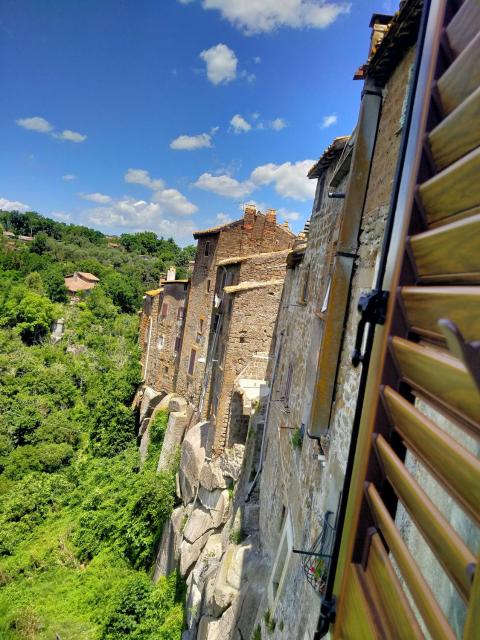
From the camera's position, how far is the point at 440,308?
1100mm

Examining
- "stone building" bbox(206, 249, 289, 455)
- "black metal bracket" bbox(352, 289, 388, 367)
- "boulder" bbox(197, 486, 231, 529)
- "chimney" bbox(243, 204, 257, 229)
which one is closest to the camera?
"black metal bracket" bbox(352, 289, 388, 367)

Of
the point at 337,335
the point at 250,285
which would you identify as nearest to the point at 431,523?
the point at 337,335

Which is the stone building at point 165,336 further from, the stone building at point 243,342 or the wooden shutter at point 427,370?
the wooden shutter at point 427,370

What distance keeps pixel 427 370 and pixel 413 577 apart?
0.59 meters

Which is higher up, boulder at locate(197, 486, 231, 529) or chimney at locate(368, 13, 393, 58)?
chimney at locate(368, 13, 393, 58)

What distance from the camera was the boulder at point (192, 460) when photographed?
1445cm

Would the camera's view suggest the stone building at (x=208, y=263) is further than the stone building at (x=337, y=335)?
Yes

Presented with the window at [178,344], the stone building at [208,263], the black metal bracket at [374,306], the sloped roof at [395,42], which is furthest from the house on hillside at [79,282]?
the black metal bracket at [374,306]

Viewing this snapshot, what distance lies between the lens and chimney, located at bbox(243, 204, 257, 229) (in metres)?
18.1

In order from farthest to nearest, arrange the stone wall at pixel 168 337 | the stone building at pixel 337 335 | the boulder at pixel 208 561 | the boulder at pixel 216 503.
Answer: the stone wall at pixel 168 337
the boulder at pixel 216 503
the boulder at pixel 208 561
the stone building at pixel 337 335

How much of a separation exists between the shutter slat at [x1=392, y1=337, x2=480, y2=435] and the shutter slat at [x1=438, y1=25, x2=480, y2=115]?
770 millimetres

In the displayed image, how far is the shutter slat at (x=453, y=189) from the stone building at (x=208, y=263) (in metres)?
17.1

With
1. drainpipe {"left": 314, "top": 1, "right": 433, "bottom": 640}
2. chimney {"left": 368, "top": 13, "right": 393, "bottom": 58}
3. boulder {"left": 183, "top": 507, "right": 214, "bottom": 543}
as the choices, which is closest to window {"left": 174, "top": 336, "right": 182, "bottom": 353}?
boulder {"left": 183, "top": 507, "right": 214, "bottom": 543}

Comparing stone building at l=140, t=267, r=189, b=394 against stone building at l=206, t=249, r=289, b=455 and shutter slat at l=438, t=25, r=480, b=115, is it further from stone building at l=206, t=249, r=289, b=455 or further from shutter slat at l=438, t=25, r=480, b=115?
shutter slat at l=438, t=25, r=480, b=115
